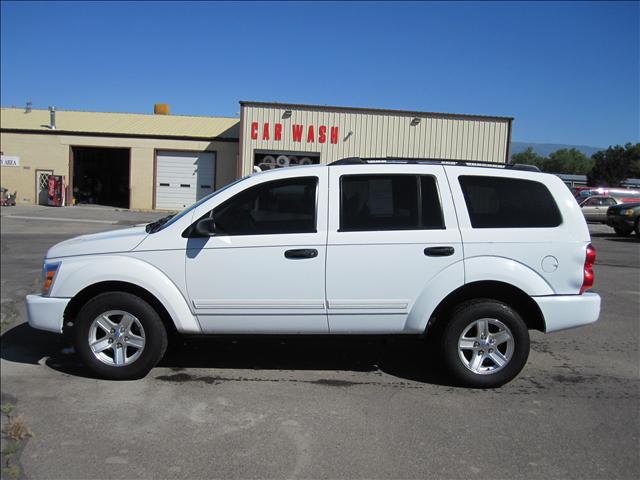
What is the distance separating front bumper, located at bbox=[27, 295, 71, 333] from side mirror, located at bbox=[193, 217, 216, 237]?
50.6 inches

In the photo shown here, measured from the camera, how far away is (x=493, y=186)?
4965 millimetres

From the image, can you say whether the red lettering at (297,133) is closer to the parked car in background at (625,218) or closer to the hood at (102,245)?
the parked car in background at (625,218)

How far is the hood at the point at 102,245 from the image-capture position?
4.84m

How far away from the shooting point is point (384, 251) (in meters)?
4.71

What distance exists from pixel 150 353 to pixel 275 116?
893 inches

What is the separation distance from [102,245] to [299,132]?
2244 centimetres

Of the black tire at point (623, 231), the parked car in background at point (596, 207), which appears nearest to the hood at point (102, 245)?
the black tire at point (623, 231)

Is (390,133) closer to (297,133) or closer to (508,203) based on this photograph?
(297,133)

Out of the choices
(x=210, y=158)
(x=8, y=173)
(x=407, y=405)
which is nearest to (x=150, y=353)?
(x=407, y=405)

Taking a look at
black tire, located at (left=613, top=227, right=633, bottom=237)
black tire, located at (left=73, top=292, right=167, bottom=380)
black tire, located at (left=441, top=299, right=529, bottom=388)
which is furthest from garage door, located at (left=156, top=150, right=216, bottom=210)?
black tire, located at (left=441, top=299, right=529, bottom=388)

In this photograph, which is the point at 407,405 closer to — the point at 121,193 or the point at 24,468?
the point at 24,468

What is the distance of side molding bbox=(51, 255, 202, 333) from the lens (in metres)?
4.75

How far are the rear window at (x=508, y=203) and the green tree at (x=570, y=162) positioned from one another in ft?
229

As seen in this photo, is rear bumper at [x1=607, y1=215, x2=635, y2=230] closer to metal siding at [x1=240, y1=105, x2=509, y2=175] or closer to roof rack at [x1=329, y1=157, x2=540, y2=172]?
metal siding at [x1=240, y1=105, x2=509, y2=175]
